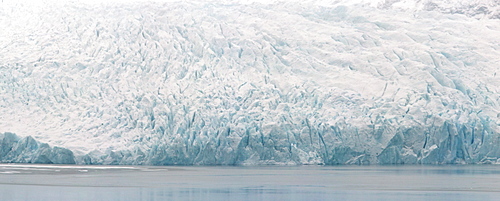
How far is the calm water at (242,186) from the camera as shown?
13.0 metres

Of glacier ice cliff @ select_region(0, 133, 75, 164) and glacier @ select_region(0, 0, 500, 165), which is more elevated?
glacier @ select_region(0, 0, 500, 165)

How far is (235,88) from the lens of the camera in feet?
87.9

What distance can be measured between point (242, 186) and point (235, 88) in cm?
1155

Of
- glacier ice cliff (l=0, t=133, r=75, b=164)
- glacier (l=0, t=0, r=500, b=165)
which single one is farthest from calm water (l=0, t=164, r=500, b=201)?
glacier (l=0, t=0, r=500, b=165)

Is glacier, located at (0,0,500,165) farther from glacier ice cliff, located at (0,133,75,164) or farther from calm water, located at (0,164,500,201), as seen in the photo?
calm water, located at (0,164,500,201)

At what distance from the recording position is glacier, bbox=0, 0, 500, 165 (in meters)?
24.9

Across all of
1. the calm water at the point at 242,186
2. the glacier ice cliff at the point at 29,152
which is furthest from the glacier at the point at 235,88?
the calm water at the point at 242,186

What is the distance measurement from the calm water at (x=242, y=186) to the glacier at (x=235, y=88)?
13.7ft

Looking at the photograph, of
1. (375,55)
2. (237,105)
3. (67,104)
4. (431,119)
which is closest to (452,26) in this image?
(375,55)

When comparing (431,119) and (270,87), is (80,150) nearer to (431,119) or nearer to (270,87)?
(270,87)

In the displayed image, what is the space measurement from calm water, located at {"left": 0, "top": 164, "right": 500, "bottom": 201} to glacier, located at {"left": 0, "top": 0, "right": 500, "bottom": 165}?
4189 millimetres

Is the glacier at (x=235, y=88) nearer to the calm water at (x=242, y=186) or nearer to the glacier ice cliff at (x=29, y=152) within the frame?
the glacier ice cliff at (x=29, y=152)

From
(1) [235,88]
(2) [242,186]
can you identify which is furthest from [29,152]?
(2) [242,186]

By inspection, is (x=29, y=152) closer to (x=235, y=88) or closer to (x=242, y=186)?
(x=235, y=88)
